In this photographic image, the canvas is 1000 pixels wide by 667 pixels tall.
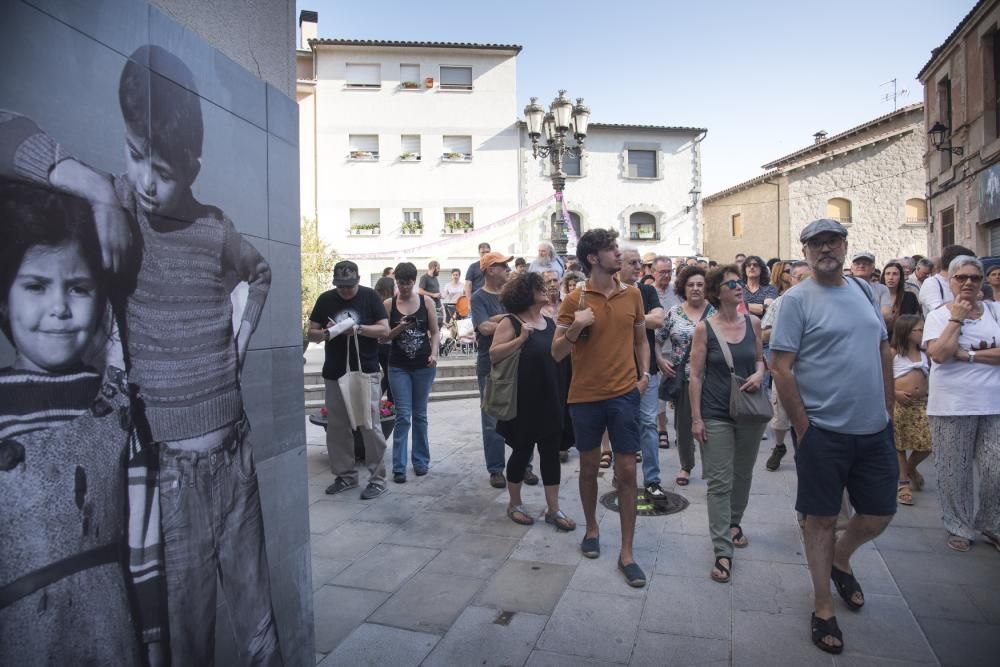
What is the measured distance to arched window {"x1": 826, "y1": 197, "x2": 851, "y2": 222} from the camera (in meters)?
29.6

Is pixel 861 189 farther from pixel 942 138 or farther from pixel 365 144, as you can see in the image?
pixel 365 144

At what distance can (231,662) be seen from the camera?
89.0 inches

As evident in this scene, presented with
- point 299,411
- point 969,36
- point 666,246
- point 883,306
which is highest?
point 969,36

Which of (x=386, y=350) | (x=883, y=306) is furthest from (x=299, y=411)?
(x=883, y=306)

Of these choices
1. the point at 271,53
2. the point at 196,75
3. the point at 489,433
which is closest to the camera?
the point at 196,75

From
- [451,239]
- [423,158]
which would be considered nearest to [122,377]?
[451,239]

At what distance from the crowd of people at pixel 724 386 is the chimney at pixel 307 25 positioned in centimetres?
2820

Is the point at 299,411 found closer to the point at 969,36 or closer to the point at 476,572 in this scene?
the point at 476,572

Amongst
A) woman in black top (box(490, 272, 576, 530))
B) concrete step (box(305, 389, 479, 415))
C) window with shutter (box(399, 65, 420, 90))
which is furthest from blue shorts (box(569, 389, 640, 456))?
window with shutter (box(399, 65, 420, 90))

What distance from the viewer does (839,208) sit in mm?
29828

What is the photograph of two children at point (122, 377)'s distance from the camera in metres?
1.50

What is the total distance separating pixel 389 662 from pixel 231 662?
3.16 ft

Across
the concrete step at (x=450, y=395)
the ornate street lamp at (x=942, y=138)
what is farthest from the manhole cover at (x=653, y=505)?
the ornate street lamp at (x=942, y=138)

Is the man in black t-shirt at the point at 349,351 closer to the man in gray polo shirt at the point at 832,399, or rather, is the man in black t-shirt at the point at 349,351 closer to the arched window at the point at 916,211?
the man in gray polo shirt at the point at 832,399
